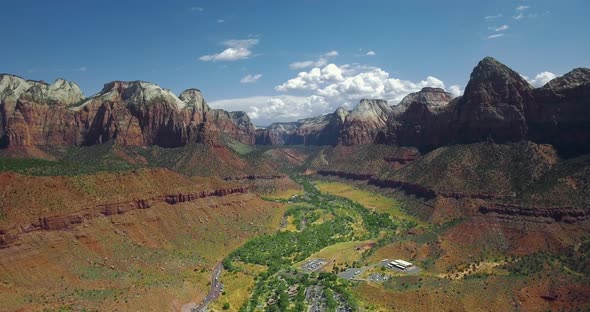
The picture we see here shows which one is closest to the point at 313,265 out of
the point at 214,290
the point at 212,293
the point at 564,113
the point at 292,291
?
the point at 292,291

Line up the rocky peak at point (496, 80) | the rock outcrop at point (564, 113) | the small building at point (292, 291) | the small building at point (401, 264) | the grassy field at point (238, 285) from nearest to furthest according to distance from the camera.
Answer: the grassy field at point (238, 285), the small building at point (292, 291), the small building at point (401, 264), the rock outcrop at point (564, 113), the rocky peak at point (496, 80)

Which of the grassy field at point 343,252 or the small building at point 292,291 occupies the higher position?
the grassy field at point 343,252

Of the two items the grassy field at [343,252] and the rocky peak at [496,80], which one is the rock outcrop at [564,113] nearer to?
the rocky peak at [496,80]

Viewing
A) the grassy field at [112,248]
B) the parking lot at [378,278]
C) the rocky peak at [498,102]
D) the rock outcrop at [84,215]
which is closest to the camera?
the grassy field at [112,248]

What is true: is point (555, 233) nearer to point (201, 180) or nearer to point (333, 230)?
point (333, 230)

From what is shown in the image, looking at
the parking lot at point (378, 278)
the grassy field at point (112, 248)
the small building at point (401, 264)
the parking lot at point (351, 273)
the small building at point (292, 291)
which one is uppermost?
the grassy field at point (112, 248)

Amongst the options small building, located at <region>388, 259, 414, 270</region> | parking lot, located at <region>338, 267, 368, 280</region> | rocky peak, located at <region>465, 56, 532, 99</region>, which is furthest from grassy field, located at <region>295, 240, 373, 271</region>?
rocky peak, located at <region>465, 56, 532, 99</region>

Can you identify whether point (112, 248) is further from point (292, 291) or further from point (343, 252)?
point (343, 252)

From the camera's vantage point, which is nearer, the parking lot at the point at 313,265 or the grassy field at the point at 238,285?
the grassy field at the point at 238,285

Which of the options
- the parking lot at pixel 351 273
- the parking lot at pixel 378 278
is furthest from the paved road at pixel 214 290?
the parking lot at pixel 378 278
